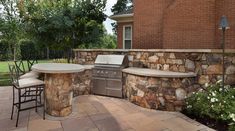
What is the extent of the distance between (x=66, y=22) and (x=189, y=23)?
5.17m

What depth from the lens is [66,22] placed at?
9.29m

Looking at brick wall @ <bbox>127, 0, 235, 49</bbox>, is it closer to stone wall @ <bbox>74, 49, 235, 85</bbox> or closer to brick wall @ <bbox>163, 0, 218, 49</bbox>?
brick wall @ <bbox>163, 0, 218, 49</bbox>

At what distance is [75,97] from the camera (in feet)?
20.9

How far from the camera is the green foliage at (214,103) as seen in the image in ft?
14.1

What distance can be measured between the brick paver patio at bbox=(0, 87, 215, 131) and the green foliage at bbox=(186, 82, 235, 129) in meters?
0.31

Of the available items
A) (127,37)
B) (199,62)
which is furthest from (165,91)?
(127,37)

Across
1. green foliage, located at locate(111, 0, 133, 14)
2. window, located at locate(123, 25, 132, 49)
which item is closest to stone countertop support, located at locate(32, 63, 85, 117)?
window, located at locate(123, 25, 132, 49)

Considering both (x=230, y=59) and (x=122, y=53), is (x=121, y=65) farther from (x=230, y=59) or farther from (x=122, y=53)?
(x=230, y=59)

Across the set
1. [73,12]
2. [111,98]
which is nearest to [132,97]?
[111,98]

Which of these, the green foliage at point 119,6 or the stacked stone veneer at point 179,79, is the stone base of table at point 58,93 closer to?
the stacked stone veneer at point 179,79

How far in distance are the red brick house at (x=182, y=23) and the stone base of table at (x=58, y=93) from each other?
362cm

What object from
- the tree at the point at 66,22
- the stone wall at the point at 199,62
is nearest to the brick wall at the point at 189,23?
the stone wall at the point at 199,62

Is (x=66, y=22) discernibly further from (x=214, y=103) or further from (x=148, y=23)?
(x=214, y=103)

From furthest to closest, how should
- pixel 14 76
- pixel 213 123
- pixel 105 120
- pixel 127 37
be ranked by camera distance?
pixel 127 37
pixel 14 76
pixel 105 120
pixel 213 123
